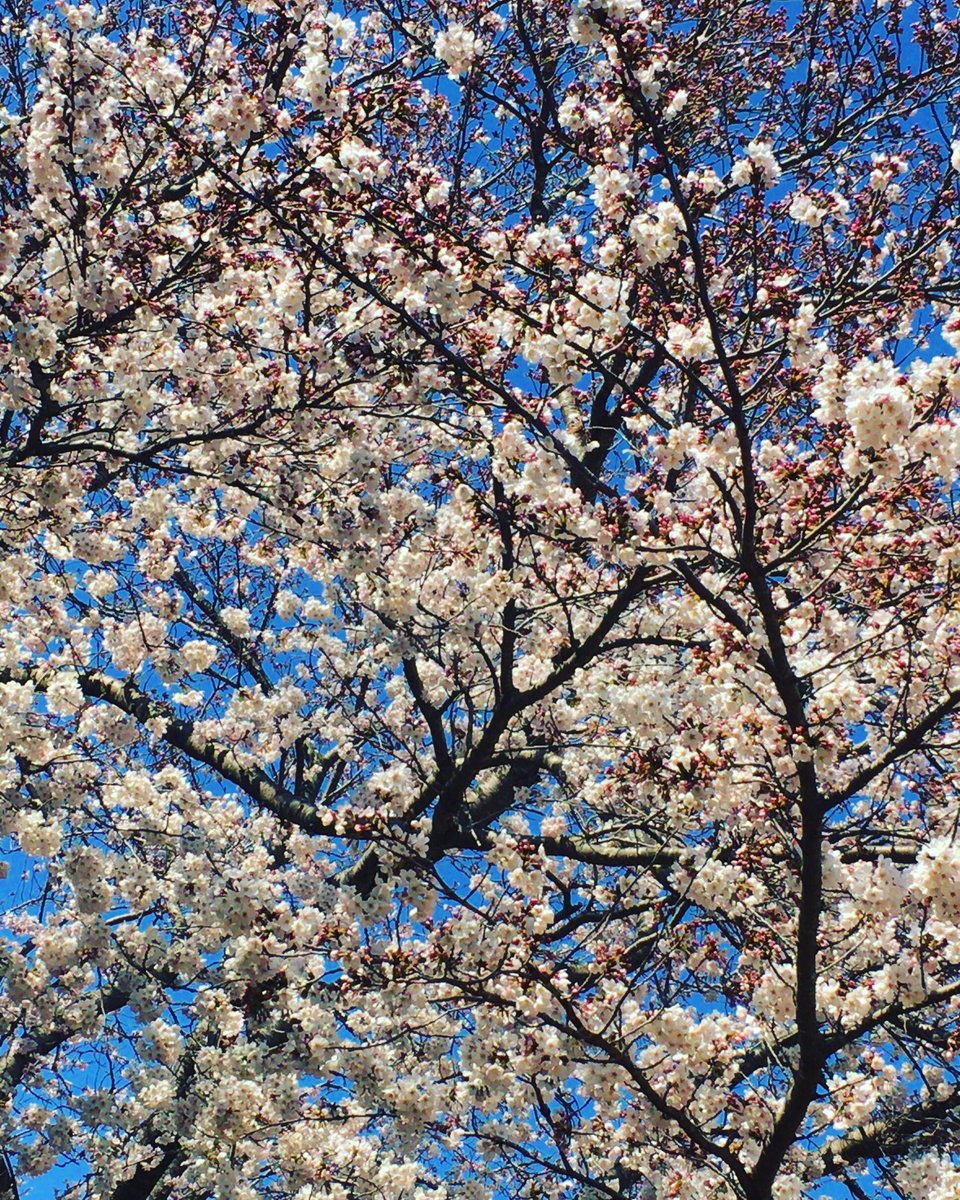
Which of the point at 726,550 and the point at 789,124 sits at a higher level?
the point at 789,124

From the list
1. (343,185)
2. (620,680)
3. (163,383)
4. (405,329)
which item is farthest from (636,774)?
(163,383)

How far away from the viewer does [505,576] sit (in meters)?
5.70

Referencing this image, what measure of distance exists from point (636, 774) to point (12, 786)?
383 centimetres

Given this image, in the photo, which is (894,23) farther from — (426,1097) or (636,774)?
(426,1097)

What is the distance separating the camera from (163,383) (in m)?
6.87

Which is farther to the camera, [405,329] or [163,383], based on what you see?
[163,383]

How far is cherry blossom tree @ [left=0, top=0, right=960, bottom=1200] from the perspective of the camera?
4203 mm

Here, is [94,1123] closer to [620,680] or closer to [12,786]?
[12,786]

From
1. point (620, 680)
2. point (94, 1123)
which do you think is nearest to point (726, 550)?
point (620, 680)

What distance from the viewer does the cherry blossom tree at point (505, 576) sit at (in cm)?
420

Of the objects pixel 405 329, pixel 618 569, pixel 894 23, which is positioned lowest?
pixel 618 569

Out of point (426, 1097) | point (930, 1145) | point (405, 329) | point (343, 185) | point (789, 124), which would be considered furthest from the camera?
point (789, 124)

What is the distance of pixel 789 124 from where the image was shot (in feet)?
25.0

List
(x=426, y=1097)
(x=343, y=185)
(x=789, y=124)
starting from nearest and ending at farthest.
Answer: (x=343, y=185) < (x=426, y=1097) < (x=789, y=124)
